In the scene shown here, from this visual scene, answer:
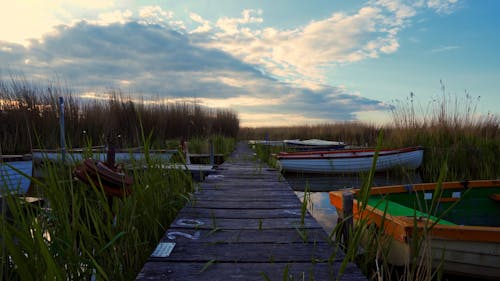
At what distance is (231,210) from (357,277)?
1652 mm

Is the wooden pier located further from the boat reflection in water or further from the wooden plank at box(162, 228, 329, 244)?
the boat reflection in water

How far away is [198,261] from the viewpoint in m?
1.85

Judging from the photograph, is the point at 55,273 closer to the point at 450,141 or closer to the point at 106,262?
the point at 106,262

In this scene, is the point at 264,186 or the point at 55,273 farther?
the point at 264,186

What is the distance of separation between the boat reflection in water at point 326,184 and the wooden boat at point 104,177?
3.64m

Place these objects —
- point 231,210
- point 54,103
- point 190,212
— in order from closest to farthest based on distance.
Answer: point 190,212 → point 231,210 → point 54,103

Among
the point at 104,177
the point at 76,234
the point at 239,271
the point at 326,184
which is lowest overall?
the point at 326,184

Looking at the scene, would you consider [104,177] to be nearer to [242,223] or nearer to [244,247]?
[244,247]

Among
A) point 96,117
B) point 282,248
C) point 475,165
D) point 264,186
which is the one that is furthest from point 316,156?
point 96,117

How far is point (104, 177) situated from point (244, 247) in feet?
3.43

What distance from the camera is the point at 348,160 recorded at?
8.84 metres

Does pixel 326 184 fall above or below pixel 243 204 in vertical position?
below

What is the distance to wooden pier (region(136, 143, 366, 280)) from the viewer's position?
1695mm

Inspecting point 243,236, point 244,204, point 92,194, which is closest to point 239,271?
point 243,236
